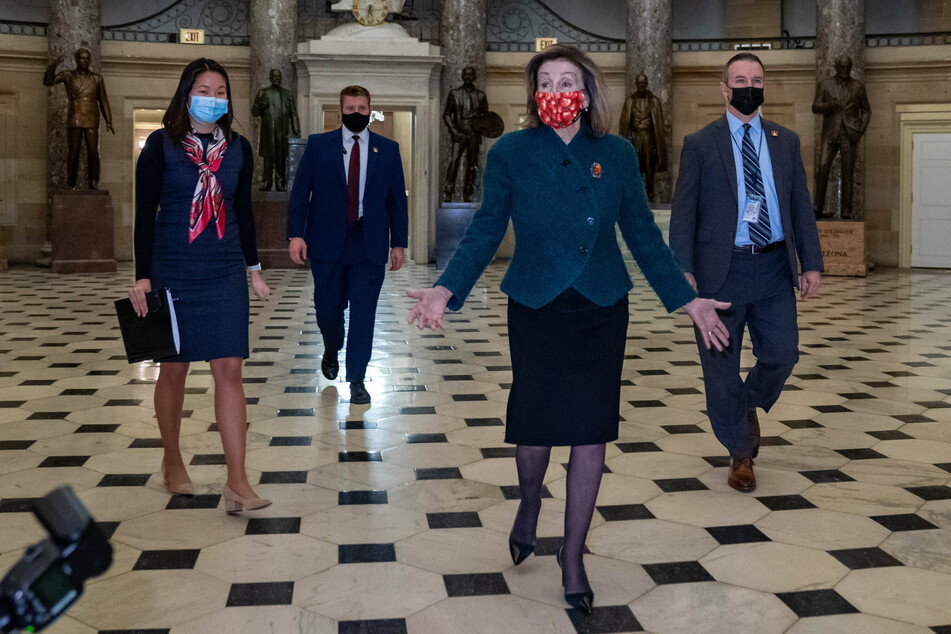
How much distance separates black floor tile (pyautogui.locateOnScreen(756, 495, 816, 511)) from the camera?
355cm

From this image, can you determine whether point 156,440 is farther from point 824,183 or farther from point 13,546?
point 824,183

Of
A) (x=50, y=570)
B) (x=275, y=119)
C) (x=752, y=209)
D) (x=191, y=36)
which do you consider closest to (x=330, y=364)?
(x=752, y=209)

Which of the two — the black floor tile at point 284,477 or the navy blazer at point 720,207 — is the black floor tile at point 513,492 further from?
the navy blazer at point 720,207

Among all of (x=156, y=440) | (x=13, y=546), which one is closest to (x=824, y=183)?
(x=156, y=440)

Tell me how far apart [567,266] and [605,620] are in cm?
93

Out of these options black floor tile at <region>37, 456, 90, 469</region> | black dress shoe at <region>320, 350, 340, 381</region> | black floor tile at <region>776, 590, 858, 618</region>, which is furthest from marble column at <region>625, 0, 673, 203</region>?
black floor tile at <region>776, 590, 858, 618</region>

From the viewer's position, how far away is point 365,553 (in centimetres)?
305

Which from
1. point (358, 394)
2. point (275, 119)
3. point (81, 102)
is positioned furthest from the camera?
point (275, 119)

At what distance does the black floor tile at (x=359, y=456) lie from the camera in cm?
419

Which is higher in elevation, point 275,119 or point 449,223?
point 275,119

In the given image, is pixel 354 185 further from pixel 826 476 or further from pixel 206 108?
pixel 826 476

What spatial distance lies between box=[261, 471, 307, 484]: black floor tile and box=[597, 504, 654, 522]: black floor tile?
1200mm

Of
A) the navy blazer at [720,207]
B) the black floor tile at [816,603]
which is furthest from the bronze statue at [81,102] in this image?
the black floor tile at [816,603]

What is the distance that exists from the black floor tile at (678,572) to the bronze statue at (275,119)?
1358 cm
